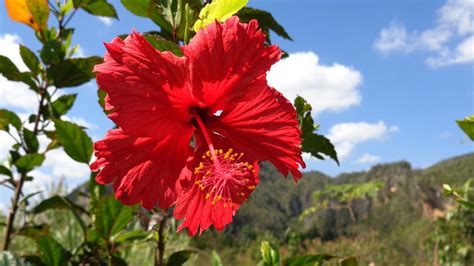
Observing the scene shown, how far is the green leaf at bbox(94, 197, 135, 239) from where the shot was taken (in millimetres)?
1037

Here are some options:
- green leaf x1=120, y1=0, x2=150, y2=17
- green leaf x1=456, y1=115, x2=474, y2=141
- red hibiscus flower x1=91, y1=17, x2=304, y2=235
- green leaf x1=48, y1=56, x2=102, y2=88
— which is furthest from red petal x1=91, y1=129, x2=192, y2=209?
green leaf x1=48, y1=56, x2=102, y2=88

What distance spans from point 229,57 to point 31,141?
1.15 metres

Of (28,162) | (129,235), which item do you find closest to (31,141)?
(28,162)

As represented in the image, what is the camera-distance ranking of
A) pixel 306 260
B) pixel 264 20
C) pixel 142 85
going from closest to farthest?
pixel 142 85 < pixel 264 20 < pixel 306 260

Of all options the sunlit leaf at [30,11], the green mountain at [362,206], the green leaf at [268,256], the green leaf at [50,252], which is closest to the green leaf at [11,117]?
the sunlit leaf at [30,11]

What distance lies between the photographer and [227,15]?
2.17 ft

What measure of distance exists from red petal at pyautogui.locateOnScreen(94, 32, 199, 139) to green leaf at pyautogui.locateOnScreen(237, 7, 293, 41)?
25 cm

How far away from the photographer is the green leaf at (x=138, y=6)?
84 centimetres

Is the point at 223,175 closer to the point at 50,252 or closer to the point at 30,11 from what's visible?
the point at 50,252

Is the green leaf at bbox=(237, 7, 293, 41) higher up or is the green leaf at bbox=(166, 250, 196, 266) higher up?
the green leaf at bbox=(237, 7, 293, 41)

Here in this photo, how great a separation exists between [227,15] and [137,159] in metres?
0.25

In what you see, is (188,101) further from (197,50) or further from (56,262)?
(56,262)

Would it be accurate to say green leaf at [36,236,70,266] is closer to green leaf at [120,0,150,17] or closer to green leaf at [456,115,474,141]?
green leaf at [120,0,150,17]

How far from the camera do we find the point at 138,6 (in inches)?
33.4
